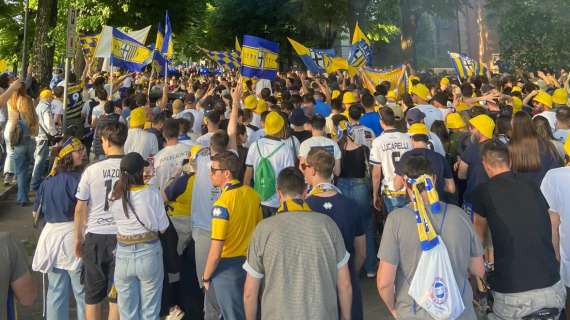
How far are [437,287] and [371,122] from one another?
5.35 m

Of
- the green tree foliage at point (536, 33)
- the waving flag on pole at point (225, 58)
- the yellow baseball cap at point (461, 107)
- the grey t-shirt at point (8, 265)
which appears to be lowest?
the grey t-shirt at point (8, 265)

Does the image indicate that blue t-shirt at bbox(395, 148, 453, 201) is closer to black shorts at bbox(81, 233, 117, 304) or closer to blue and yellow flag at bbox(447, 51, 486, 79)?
black shorts at bbox(81, 233, 117, 304)

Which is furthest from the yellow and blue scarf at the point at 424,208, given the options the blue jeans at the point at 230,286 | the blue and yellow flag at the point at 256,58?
the blue and yellow flag at the point at 256,58

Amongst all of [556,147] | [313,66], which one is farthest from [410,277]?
[313,66]

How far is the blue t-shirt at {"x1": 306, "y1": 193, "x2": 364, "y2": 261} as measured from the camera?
500 centimetres

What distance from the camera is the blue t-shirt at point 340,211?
500 cm

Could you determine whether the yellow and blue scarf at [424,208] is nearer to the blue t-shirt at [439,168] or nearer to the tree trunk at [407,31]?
the blue t-shirt at [439,168]

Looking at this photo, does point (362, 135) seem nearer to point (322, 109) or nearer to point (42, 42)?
point (322, 109)

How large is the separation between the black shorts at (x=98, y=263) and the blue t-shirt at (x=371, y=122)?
4.46 m

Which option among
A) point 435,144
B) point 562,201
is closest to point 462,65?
point 435,144

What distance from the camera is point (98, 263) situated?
18.4 feet

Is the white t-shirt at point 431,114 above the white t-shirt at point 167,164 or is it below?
above

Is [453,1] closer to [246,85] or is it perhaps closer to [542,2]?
[542,2]

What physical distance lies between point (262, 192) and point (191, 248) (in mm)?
974
